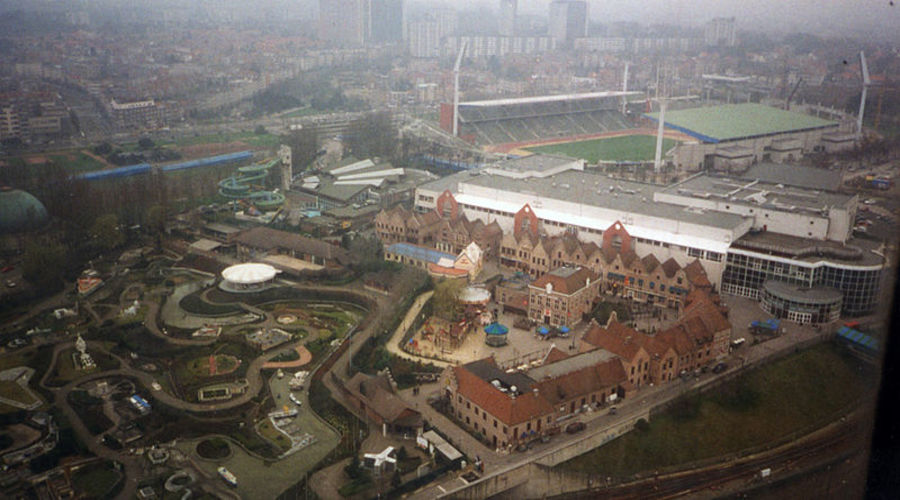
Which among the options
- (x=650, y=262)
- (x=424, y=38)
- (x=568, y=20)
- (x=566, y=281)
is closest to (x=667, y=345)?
(x=566, y=281)

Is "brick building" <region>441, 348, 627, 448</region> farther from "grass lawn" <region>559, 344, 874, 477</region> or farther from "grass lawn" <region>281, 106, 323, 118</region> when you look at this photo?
"grass lawn" <region>281, 106, 323, 118</region>

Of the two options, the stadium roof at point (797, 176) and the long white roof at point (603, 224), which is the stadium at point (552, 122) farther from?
the long white roof at point (603, 224)

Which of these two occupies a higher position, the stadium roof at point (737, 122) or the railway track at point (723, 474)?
the stadium roof at point (737, 122)

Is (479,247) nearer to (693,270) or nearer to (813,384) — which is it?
(693,270)

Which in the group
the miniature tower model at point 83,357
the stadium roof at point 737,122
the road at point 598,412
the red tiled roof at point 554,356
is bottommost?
the miniature tower model at point 83,357

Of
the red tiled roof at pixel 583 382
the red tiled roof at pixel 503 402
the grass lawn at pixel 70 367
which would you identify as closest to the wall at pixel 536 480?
the red tiled roof at pixel 503 402
